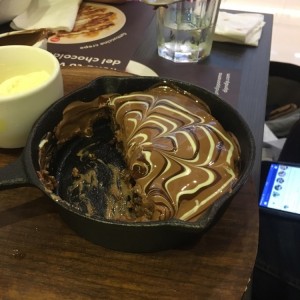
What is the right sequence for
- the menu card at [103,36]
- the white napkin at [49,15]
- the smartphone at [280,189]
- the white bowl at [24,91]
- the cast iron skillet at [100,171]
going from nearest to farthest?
the cast iron skillet at [100,171]
the white bowl at [24,91]
the smartphone at [280,189]
the menu card at [103,36]
the white napkin at [49,15]

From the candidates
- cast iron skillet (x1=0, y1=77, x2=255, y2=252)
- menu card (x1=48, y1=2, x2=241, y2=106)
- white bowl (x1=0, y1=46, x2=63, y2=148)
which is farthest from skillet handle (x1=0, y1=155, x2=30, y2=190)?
menu card (x1=48, y1=2, x2=241, y2=106)

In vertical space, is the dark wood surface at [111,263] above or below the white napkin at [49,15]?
above

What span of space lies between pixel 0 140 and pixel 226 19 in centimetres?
63

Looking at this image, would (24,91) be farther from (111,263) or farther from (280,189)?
(280,189)

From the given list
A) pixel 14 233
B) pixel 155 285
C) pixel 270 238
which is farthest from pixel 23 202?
pixel 270 238

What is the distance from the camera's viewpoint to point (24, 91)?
2.00 feet

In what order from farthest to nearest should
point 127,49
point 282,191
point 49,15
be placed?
point 49,15
point 127,49
point 282,191

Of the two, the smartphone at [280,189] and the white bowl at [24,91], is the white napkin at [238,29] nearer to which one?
the smartphone at [280,189]

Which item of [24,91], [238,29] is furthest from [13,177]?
[238,29]

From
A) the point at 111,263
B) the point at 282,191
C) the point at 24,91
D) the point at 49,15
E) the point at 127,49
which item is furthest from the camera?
the point at 49,15

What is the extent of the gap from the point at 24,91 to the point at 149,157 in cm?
20

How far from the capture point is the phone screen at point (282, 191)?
83 centimetres

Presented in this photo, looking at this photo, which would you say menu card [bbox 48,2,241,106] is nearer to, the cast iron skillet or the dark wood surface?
the cast iron skillet

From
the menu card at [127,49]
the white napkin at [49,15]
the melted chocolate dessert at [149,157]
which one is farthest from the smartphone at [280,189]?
the white napkin at [49,15]
